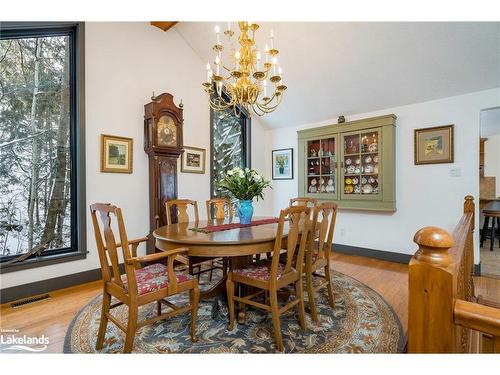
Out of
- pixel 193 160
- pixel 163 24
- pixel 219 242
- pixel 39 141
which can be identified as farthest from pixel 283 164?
pixel 39 141

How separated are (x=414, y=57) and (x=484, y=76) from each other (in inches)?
31.1

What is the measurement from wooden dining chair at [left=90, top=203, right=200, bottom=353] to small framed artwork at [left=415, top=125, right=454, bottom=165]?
10.9ft

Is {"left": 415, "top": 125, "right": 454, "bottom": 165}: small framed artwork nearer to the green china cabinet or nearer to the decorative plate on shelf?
the green china cabinet

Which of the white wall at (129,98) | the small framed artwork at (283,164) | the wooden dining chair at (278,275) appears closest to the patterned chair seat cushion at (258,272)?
the wooden dining chair at (278,275)

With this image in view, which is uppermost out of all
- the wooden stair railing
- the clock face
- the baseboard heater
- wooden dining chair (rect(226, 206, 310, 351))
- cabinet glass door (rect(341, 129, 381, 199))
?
the clock face

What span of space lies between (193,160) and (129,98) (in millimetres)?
1198

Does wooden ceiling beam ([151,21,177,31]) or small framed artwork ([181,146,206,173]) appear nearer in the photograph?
wooden ceiling beam ([151,21,177,31])

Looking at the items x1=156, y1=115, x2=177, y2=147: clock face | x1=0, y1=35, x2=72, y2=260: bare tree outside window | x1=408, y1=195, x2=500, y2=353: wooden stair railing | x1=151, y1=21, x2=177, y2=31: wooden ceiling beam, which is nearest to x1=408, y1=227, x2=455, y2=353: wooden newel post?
x1=408, y1=195, x2=500, y2=353: wooden stair railing

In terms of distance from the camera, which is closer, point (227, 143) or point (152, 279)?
point (152, 279)

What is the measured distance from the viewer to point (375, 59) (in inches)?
126

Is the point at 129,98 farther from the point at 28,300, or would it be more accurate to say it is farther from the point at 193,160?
the point at 28,300

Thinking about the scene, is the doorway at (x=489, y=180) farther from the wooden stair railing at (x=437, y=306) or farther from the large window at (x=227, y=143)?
the wooden stair railing at (x=437, y=306)

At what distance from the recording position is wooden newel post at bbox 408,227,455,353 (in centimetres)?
62

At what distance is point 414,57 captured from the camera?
9.93 ft
